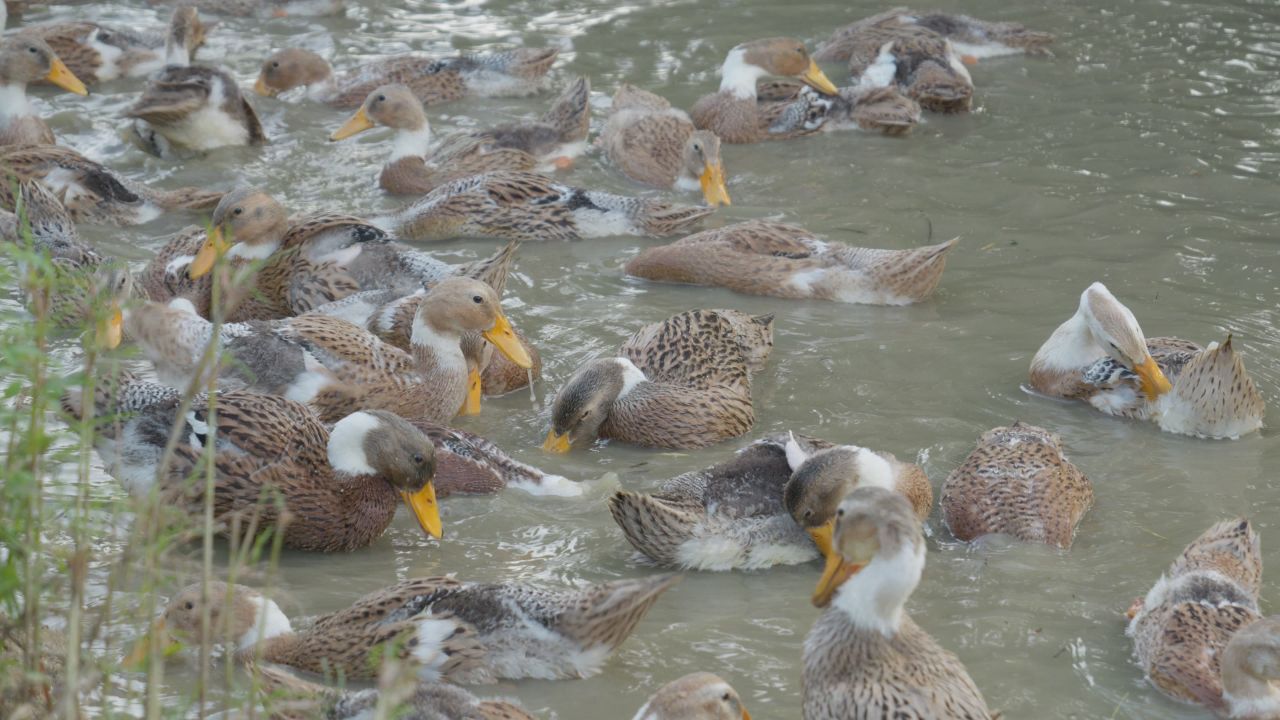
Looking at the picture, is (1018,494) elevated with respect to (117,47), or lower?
lower

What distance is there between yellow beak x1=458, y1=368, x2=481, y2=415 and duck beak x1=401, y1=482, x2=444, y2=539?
1458mm

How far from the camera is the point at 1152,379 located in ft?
24.8

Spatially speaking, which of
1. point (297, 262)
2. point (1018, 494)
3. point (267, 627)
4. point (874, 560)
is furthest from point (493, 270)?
point (874, 560)

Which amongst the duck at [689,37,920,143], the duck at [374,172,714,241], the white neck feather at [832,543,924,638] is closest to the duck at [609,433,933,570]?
the white neck feather at [832,543,924,638]

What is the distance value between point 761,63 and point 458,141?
2419 millimetres

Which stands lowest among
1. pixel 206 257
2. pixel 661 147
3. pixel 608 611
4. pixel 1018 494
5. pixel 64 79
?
pixel 1018 494

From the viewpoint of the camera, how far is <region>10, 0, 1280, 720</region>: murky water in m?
5.89

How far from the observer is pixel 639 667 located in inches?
219

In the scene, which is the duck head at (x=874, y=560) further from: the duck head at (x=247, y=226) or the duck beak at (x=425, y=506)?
the duck head at (x=247, y=226)

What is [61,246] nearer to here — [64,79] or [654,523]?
[64,79]

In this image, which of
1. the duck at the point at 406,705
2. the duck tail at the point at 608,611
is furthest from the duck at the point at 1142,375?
the duck at the point at 406,705

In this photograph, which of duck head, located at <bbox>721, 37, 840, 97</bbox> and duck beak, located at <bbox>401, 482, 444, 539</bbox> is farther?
duck head, located at <bbox>721, 37, 840, 97</bbox>

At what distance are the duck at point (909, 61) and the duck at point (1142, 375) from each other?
14.1ft

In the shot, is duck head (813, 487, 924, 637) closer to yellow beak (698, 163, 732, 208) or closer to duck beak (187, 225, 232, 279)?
duck beak (187, 225, 232, 279)
